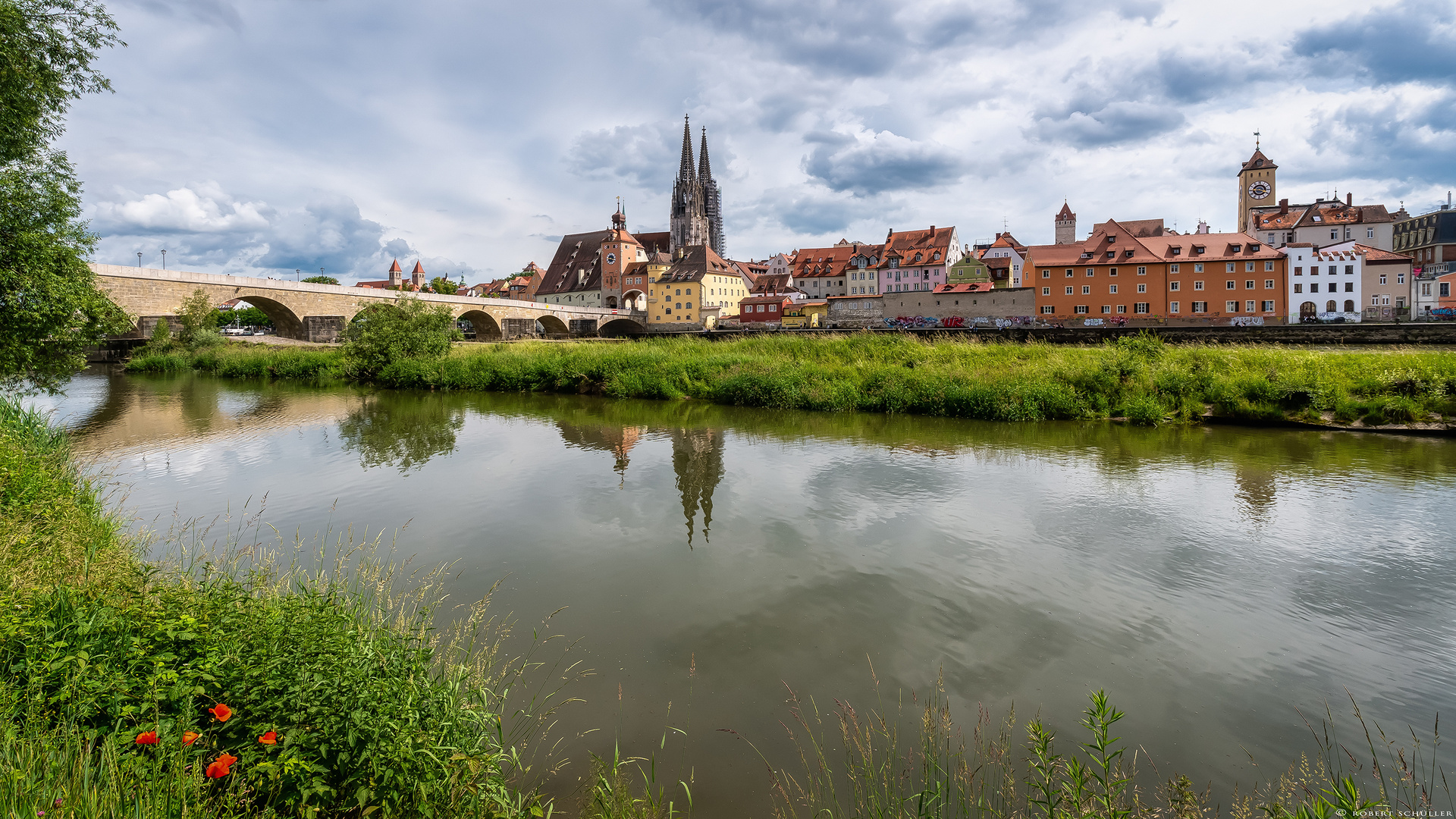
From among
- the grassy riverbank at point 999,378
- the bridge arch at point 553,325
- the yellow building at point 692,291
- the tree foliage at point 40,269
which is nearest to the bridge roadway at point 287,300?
the bridge arch at point 553,325

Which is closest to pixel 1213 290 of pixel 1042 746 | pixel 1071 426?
pixel 1071 426

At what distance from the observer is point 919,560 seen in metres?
8.10

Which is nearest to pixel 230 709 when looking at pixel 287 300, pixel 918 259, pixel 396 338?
pixel 396 338

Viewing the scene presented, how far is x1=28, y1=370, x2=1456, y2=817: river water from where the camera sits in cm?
516

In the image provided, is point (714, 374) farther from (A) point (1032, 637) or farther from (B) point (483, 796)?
(B) point (483, 796)

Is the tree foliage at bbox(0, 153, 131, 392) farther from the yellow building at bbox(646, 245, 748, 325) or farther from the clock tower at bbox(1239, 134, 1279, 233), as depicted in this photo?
the clock tower at bbox(1239, 134, 1279, 233)

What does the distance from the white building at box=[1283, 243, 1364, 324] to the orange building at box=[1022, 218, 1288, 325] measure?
11.9ft

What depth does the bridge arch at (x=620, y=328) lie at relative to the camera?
234 feet

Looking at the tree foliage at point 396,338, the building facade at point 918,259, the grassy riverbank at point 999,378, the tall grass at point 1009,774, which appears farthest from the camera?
the building facade at point 918,259

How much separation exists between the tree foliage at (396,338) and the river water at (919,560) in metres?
15.9

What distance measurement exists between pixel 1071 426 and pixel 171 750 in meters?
18.9

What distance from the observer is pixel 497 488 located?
1174 centimetres

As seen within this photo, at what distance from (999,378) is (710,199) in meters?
102

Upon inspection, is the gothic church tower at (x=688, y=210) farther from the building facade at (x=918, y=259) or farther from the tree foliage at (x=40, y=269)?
the tree foliage at (x=40, y=269)
